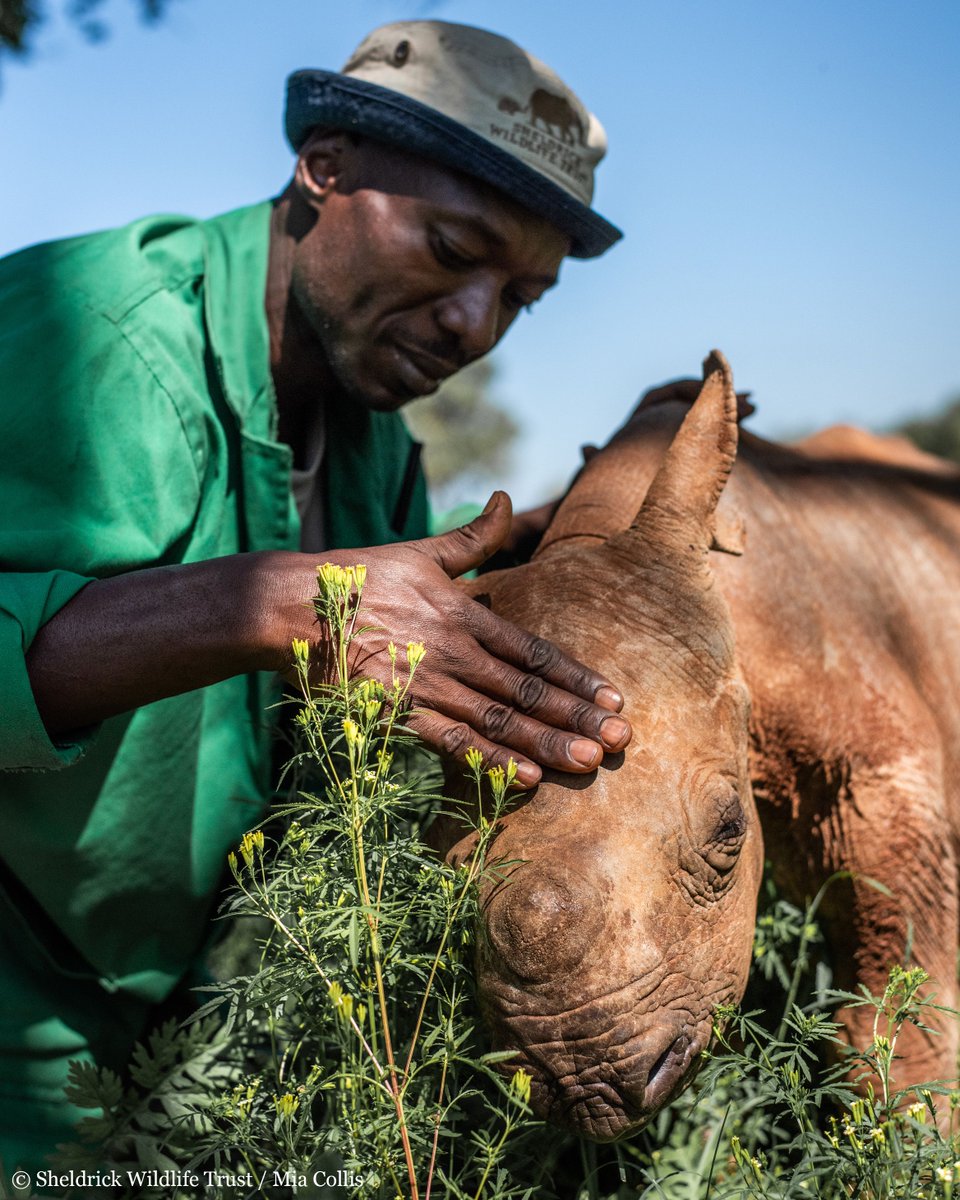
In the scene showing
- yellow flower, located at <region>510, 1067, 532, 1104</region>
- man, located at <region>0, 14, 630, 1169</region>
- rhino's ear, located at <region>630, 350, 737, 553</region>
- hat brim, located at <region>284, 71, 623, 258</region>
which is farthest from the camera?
hat brim, located at <region>284, 71, 623, 258</region>

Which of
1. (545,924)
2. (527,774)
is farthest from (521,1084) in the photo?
(527,774)

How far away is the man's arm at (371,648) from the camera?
2410mm

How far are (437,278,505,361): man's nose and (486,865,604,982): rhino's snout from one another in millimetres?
2058

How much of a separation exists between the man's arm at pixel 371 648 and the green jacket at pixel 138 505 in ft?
0.58

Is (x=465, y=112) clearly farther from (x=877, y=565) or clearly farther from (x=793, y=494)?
(x=877, y=565)

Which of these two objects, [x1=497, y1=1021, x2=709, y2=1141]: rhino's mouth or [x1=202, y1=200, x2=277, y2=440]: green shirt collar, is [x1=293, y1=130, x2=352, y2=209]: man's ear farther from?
[x1=497, y1=1021, x2=709, y2=1141]: rhino's mouth

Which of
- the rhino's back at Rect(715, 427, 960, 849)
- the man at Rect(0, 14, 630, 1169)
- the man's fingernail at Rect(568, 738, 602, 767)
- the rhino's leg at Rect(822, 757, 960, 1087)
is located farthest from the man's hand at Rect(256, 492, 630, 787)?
the rhino's leg at Rect(822, 757, 960, 1087)

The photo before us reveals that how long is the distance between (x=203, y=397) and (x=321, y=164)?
37.9 inches

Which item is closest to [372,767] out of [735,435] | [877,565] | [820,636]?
[735,435]

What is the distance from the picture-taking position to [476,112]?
3.65 meters

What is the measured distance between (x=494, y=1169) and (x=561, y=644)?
112cm

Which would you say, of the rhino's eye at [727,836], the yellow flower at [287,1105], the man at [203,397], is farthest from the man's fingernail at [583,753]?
the yellow flower at [287,1105]

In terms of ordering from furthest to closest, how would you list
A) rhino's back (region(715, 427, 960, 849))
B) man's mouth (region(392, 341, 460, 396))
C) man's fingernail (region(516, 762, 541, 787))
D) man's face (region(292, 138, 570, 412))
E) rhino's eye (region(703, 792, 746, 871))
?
man's mouth (region(392, 341, 460, 396)) < man's face (region(292, 138, 570, 412)) < rhino's back (region(715, 427, 960, 849)) < rhino's eye (region(703, 792, 746, 871)) < man's fingernail (region(516, 762, 541, 787))

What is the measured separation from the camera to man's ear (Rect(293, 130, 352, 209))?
393cm
